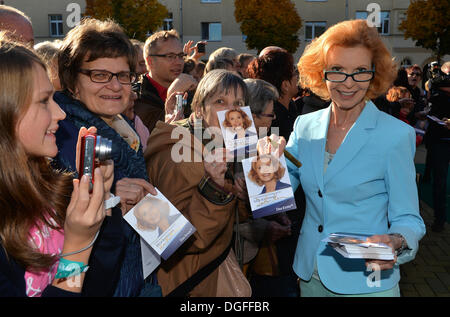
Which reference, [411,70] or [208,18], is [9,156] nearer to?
[411,70]

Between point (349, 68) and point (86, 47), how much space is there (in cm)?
133

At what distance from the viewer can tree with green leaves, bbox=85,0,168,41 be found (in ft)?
86.1

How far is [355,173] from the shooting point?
82.0 inches

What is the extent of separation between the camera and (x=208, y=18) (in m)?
30.6

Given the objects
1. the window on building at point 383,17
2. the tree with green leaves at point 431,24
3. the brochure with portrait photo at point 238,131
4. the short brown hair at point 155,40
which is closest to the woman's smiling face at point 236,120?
the brochure with portrait photo at point 238,131

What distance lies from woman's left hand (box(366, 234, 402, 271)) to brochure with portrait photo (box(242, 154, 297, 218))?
1.43 feet

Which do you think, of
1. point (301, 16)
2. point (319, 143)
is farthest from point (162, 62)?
point (301, 16)

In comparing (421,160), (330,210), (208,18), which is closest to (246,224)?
(330,210)

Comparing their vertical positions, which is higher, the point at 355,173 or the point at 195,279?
the point at 355,173

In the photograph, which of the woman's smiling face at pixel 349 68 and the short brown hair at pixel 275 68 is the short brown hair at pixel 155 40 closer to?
the short brown hair at pixel 275 68

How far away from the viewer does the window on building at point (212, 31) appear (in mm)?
30797

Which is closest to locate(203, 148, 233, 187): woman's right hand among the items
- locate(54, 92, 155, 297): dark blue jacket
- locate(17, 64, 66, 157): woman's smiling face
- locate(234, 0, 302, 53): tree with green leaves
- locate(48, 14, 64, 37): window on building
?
locate(54, 92, 155, 297): dark blue jacket

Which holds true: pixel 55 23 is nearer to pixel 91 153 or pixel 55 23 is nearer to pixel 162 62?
pixel 162 62
